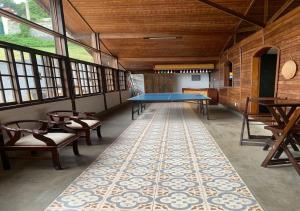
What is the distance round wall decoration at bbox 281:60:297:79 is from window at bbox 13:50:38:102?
542 centimetres

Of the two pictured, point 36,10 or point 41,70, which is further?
point 36,10

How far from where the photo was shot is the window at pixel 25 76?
3785 mm

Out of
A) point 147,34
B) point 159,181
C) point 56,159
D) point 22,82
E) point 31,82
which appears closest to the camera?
point 159,181

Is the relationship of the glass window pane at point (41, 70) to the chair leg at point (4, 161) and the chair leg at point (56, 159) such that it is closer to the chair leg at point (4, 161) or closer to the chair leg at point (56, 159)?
the chair leg at point (4, 161)

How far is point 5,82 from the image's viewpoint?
11.5 ft

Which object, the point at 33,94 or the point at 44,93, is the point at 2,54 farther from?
the point at 44,93

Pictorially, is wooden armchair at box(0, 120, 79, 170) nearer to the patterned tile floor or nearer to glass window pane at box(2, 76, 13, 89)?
the patterned tile floor

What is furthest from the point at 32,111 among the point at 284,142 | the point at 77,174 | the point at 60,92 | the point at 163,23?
the point at 163,23

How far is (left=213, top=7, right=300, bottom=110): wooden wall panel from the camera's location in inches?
147

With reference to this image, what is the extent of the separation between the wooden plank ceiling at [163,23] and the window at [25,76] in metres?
3.03

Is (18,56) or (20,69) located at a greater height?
(18,56)

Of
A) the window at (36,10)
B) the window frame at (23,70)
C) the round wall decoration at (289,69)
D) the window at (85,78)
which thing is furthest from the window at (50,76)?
the round wall decoration at (289,69)

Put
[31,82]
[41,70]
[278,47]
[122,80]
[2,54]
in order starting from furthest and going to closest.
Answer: [122,80], [41,70], [278,47], [31,82], [2,54]

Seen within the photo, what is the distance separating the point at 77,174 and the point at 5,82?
2326mm
